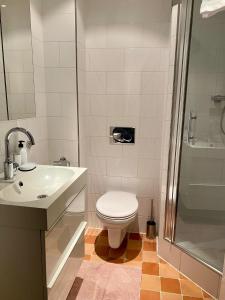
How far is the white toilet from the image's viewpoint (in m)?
1.79

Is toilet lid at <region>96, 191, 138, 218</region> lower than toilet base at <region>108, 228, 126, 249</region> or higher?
higher

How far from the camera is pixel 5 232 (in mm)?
1072

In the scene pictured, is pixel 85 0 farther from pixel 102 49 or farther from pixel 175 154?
pixel 175 154

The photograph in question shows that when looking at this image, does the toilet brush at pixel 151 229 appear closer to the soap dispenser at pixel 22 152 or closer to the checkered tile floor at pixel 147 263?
the checkered tile floor at pixel 147 263

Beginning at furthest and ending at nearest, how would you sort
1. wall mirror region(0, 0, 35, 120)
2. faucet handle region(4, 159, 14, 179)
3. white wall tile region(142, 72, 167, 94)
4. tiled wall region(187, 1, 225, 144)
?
white wall tile region(142, 72, 167, 94) → tiled wall region(187, 1, 225, 144) → wall mirror region(0, 0, 35, 120) → faucet handle region(4, 159, 14, 179)

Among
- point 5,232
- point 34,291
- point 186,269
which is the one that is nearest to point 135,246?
point 186,269

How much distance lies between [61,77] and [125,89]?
1.89ft

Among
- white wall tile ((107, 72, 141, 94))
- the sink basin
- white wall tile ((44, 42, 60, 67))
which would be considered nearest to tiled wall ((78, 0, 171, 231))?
white wall tile ((107, 72, 141, 94))

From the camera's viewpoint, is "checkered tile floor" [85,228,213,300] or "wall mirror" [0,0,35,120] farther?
"checkered tile floor" [85,228,213,300]

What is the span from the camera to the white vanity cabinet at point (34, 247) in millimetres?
1022

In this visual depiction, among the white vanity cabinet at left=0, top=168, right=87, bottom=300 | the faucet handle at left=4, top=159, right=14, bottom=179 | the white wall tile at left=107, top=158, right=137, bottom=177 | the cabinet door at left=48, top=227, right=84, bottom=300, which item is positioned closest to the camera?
the white vanity cabinet at left=0, top=168, right=87, bottom=300

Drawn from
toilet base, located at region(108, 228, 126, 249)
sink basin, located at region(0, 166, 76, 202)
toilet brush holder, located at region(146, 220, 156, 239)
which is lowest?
toilet brush holder, located at region(146, 220, 156, 239)

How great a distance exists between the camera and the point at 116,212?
1.82 metres

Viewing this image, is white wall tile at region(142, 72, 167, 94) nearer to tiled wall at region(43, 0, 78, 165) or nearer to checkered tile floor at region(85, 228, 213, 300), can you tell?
tiled wall at region(43, 0, 78, 165)
